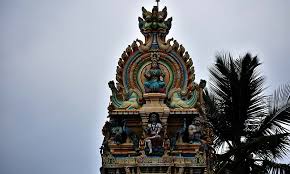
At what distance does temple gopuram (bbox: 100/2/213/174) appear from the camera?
62.9 m

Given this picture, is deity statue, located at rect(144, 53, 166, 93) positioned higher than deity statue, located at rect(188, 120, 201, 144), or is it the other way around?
deity statue, located at rect(144, 53, 166, 93)

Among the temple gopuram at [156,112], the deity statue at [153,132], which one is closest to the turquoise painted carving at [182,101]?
the temple gopuram at [156,112]

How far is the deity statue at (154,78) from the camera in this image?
63438mm

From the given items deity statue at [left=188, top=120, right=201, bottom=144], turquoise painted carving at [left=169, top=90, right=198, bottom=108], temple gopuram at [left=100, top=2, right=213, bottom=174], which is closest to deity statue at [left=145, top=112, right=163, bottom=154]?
temple gopuram at [left=100, top=2, right=213, bottom=174]

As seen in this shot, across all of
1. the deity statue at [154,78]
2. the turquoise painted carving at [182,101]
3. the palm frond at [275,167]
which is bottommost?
the palm frond at [275,167]

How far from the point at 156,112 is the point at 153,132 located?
65cm

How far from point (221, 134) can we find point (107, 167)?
4.39 metres

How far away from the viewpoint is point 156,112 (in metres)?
63.1

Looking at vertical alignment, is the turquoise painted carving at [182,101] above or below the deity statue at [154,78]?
below

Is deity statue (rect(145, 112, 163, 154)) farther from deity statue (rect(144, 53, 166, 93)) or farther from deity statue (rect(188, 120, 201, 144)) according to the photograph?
deity statue (rect(188, 120, 201, 144))

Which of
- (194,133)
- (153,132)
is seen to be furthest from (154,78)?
(194,133)

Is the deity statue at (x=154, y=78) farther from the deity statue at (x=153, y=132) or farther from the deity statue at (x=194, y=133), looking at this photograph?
the deity statue at (x=194, y=133)

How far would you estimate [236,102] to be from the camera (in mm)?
65250

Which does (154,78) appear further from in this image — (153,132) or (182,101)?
(153,132)
